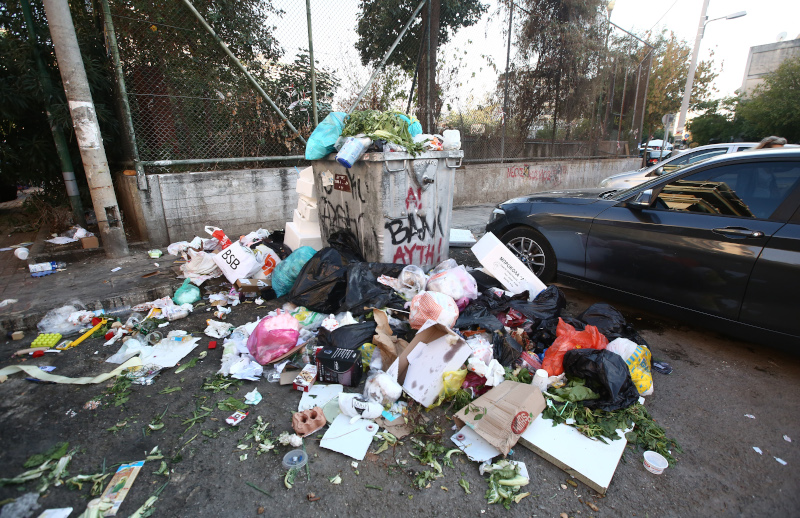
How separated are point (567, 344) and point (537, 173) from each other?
8.69 metres

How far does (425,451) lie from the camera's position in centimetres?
212

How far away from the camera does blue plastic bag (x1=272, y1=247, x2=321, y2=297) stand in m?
4.07

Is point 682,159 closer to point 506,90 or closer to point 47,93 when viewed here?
point 506,90

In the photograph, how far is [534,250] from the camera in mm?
4219

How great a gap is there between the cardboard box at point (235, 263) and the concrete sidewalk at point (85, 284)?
570 mm

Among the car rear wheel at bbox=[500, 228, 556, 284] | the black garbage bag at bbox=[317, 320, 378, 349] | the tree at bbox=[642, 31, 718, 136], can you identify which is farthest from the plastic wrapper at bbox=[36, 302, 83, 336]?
the tree at bbox=[642, 31, 718, 136]

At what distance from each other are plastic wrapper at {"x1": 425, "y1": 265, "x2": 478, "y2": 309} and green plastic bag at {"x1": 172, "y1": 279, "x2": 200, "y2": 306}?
2.37 metres

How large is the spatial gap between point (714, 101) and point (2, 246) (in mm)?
39010

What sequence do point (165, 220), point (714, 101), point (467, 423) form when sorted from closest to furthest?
point (467, 423)
point (165, 220)
point (714, 101)

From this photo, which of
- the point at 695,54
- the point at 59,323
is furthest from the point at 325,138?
the point at 695,54

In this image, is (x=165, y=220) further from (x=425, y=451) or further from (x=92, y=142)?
(x=425, y=451)

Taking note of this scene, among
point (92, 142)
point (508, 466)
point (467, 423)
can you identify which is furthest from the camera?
point (92, 142)

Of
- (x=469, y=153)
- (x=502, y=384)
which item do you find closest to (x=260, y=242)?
(x=502, y=384)

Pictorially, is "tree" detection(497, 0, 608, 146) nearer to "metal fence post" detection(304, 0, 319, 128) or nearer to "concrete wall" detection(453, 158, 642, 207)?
"concrete wall" detection(453, 158, 642, 207)
